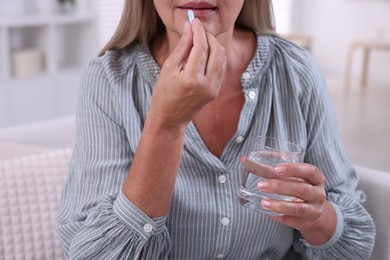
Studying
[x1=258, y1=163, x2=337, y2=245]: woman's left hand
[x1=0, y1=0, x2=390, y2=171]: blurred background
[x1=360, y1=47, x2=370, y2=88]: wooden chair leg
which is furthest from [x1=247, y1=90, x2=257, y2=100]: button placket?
[x1=360, y1=47, x2=370, y2=88]: wooden chair leg

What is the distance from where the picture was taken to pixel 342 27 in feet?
22.7

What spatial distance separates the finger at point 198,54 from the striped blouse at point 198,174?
9.5 inches

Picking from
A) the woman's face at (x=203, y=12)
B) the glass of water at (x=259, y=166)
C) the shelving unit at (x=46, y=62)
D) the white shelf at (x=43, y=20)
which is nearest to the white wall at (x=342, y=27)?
the shelving unit at (x=46, y=62)

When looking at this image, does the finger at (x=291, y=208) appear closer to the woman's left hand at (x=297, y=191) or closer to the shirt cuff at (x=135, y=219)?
the woman's left hand at (x=297, y=191)

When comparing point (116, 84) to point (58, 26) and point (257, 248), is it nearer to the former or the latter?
point (257, 248)

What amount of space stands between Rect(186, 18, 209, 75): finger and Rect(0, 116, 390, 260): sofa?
0.55 metres

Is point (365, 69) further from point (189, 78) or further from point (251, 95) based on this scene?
point (189, 78)

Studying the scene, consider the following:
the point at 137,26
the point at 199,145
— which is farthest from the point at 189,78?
the point at 137,26

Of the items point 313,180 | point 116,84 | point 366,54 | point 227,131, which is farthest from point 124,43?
point 366,54

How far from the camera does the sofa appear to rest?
4.03 ft

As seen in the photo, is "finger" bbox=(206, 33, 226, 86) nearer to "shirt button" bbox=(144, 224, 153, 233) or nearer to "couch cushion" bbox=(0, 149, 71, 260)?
"shirt button" bbox=(144, 224, 153, 233)

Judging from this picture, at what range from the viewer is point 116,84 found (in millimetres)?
1116

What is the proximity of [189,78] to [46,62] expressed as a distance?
3.67 metres

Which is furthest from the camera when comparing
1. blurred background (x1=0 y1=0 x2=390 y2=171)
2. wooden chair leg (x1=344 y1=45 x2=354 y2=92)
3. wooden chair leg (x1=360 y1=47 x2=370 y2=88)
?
wooden chair leg (x1=360 y1=47 x2=370 y2=88)
